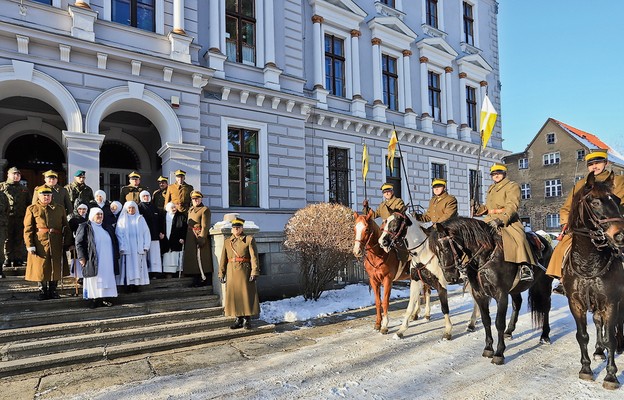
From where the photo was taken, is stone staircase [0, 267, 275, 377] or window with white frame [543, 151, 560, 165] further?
window with white frame [543, 151, 560, 165]

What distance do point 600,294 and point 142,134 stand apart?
1360 cm

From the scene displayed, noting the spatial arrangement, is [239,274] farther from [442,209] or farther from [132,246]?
[442,209]

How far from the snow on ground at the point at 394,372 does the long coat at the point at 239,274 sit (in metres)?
0.82

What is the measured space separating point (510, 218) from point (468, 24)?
20102 mm

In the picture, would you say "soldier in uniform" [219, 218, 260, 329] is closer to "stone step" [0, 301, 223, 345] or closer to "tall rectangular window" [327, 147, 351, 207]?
"stone step" [0, 301, 223, 345]

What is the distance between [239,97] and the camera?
1270 centimetres

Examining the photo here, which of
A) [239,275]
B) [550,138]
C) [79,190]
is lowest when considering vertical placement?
[239,275]

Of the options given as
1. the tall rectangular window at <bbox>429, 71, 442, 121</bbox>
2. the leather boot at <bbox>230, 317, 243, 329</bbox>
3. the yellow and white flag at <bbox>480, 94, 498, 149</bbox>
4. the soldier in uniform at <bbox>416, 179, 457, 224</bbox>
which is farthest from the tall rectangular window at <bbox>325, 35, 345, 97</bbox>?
the leather boot at <bbox>230, 317, 243, 329</bbox>

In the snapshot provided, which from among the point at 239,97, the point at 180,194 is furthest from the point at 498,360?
the point at 239,97

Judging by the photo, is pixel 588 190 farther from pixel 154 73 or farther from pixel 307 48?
pixel 307 48

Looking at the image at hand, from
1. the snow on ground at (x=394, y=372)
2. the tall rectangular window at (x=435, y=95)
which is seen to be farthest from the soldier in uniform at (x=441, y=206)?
the tall rectangular window at (x=435, y=95)

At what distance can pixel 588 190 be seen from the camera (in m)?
4.58

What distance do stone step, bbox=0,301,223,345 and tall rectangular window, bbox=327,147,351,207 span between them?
869 cm

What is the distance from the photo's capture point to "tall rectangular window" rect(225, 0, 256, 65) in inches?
512
